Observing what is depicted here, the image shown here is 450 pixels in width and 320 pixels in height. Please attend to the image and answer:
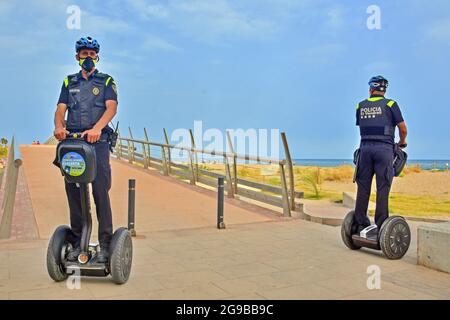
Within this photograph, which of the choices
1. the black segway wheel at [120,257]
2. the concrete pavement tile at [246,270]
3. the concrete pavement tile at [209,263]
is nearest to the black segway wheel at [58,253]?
the black segway wheel at [120,257]

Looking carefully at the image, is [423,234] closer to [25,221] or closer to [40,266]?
[40,266]

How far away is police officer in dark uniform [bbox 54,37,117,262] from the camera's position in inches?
162

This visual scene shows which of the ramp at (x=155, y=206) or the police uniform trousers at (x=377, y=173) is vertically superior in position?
the police uniform trousers at (x=377, y=173)

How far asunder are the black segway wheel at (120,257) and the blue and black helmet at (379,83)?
128 inches

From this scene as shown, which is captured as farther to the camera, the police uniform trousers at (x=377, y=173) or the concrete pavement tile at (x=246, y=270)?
the police uniform trousers at (x=377, y=173)

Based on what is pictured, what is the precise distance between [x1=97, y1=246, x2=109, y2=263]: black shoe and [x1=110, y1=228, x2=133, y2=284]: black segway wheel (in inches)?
3.8

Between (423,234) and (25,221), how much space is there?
5.96 metres

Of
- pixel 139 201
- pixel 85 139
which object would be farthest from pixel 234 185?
pixel 85 139

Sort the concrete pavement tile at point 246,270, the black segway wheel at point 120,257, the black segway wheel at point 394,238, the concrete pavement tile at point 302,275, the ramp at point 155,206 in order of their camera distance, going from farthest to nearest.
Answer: the ramp at point 155,206 → the black segway wheel at point 394,238 → the concrete pavement tile at point 246,270 → the concrete pavement tile at point 302,275 → the black segway wheel at point 120,257

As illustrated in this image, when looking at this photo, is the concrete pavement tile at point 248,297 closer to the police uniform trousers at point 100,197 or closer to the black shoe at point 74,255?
the police uniform trousers at point 100,197

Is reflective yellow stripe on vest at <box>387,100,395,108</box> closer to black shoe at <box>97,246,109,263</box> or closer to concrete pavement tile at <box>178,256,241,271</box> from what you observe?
concrete pavement tile at <box>178,256,241,271</box>

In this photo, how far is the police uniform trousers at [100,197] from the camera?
13.5 ft

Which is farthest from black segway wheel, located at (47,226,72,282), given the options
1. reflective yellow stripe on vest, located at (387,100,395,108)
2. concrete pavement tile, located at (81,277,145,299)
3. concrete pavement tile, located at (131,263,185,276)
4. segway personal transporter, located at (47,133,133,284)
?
reflective yellow stripe on vest, located at (387,100,395,108)

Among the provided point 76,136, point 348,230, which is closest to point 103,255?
point 76,136
